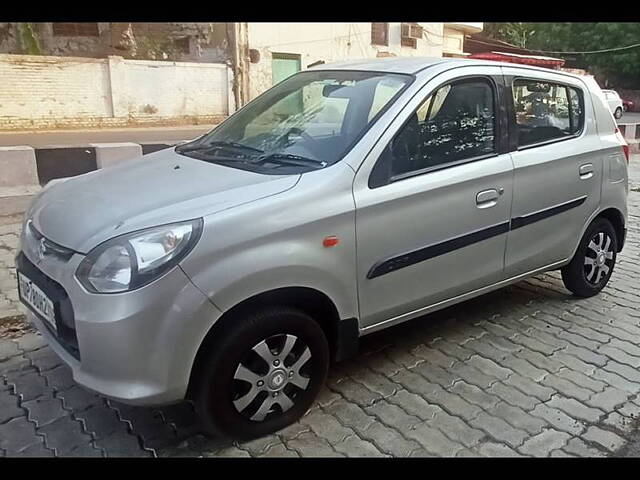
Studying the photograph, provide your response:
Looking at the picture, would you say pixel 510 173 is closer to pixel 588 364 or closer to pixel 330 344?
pixel 588 364

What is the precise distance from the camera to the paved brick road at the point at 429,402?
8.38 ft

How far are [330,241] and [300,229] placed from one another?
0.17 meters

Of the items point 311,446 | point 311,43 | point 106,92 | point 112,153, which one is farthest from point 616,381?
point 311,43

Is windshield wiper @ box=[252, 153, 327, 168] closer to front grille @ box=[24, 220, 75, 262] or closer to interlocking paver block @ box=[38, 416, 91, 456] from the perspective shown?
front grille @ box=[24, 220, 75, 262]

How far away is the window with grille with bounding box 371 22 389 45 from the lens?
2508 cm

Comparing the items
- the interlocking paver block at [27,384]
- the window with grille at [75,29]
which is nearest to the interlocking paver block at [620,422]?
the interlocking paver block at [27,384]

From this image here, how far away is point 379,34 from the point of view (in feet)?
83.2

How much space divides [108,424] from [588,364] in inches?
105

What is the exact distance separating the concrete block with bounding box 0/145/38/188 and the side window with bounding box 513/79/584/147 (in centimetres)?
487

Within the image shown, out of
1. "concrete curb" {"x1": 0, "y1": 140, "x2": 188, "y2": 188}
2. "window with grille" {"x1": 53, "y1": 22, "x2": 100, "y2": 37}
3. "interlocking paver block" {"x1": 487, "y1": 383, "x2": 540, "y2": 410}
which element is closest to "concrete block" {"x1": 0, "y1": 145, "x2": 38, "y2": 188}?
"concrete curb" {"x1": 0, "y1": 140, "x2": 188, "y2": 188}

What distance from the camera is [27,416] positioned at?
107 inches

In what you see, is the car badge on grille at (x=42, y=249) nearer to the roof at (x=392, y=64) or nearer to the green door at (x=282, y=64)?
the roof at (x=392, y=64)

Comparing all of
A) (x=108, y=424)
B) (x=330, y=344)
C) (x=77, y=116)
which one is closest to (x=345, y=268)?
(x=330, y=344)

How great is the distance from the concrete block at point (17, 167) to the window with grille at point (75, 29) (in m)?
16.8
